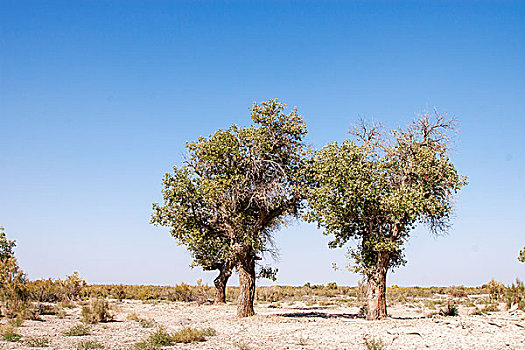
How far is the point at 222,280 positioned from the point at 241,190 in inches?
502

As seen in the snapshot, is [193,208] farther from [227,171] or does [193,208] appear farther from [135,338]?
[135,338]

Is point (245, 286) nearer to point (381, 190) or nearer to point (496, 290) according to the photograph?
point (381, 190)

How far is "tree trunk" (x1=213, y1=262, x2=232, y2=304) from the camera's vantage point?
3281 cm

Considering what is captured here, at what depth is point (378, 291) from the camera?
837 inches

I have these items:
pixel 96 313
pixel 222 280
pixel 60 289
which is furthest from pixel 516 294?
pixel 60 289

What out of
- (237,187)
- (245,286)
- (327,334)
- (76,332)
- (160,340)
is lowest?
(76,332)

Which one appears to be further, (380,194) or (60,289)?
(60,289)

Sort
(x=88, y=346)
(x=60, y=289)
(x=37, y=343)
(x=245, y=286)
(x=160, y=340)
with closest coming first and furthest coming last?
(x=88, y=346)
(x=37, y=343)
(x=160, y=340)
(x=245, y=286)
(x=60, y=289)

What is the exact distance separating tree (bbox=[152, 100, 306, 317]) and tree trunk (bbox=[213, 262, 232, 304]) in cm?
962

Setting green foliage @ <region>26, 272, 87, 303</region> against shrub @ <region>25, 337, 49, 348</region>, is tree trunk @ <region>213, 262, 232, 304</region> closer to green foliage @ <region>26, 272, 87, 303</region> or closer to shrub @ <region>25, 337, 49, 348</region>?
green foliage @ <region>26, 272, 87, 303</region>

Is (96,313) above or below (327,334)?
below

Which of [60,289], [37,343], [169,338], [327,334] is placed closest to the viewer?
[37,343]

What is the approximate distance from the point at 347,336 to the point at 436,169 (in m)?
7.96

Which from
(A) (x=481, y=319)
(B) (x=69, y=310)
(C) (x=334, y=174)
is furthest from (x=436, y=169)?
(B) (x=69, y=310)
